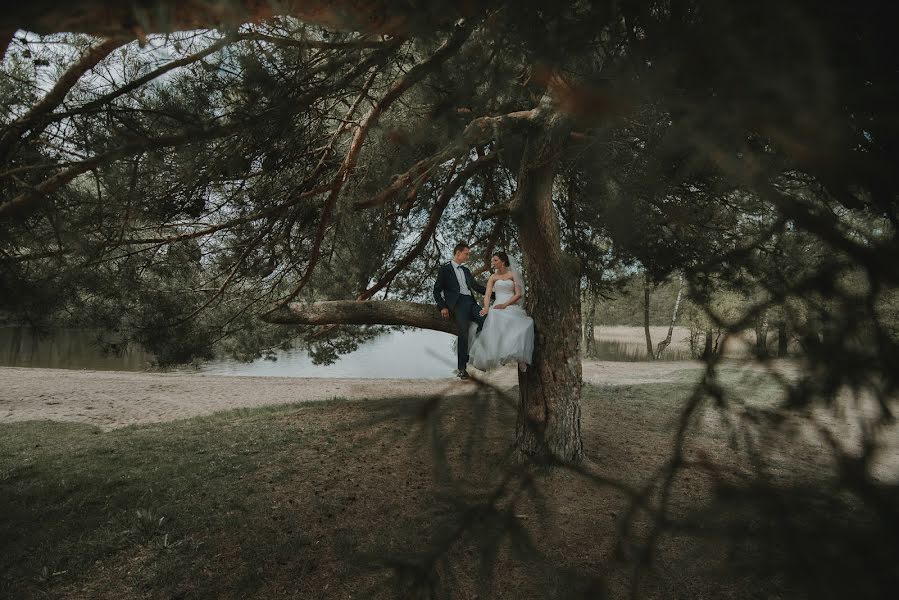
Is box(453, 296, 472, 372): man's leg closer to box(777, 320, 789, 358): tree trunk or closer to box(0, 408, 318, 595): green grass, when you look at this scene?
box(0, 408, 318, 595): green grass

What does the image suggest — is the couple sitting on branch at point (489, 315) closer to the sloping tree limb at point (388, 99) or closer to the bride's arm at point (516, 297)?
the bride's arm at point (516, 297)

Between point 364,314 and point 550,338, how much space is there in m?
1.97

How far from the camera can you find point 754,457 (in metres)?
0.98

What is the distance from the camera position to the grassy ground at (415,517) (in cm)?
92

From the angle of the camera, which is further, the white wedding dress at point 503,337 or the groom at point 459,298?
the groom at point 459,298

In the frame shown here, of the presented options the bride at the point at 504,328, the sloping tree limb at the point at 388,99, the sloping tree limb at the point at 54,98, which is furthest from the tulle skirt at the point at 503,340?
the sloping tree limb at the point at 54,98

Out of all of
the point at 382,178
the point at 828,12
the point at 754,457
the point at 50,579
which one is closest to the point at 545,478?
the point at 382,178

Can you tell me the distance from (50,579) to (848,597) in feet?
15.5

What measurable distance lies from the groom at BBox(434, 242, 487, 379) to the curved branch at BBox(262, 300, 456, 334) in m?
0.11

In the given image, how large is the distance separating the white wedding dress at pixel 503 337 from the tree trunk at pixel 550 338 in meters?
0.27

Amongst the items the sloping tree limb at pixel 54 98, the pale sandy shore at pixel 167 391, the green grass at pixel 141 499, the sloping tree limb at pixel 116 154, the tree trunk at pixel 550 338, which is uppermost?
the sloping tree limb at pixel 54 98

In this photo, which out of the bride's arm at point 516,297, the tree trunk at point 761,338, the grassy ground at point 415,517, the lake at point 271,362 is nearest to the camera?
the grassy ground at point 415,517

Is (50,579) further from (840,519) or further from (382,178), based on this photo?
(840,519)

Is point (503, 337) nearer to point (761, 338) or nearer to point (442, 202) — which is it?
point (442, 202)
